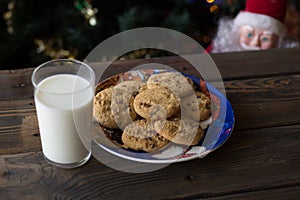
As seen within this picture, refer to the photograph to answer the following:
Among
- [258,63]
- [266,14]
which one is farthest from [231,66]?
[266,14]

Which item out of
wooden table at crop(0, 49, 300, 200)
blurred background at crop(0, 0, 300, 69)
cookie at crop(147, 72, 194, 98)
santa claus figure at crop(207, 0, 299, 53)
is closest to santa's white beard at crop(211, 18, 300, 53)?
santa claus figure at crop(207, 0, 299, 53)

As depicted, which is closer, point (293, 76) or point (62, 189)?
point (62, 189)

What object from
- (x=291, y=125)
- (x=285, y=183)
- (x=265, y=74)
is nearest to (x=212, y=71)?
(x=265, y=74)

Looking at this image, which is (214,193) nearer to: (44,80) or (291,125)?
(291,125)

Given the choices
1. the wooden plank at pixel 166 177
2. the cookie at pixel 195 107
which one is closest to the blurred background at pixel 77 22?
the cookie at pixel 195 107

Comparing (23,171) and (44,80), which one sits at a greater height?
(44,80)

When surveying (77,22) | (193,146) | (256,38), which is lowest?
(77,22)

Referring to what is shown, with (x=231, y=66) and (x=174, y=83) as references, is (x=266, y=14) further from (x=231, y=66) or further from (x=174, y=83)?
(x=174, y=83)
